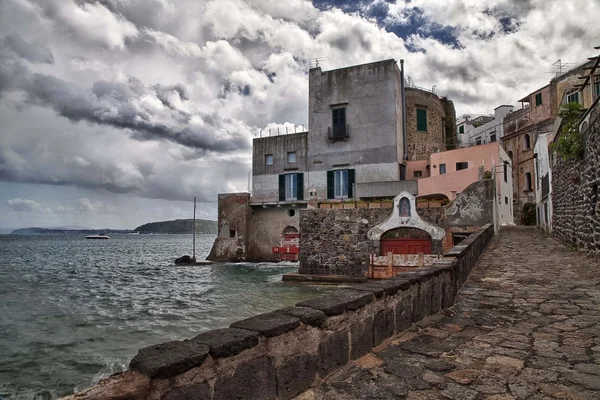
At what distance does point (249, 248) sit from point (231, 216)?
278 cm

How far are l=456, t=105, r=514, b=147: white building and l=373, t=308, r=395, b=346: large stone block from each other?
36479mm

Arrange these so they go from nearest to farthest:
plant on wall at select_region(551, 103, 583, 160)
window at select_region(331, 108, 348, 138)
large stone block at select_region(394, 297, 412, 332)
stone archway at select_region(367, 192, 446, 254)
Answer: large stone block at select_region(394, 297, 412, 332) < plant on wall at select_region(551, 103, 583, 160) < stone archway at select_region(367, 192, 446, 254) < window at select_region(331, 108, 348, 138)

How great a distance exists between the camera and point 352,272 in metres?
19.6

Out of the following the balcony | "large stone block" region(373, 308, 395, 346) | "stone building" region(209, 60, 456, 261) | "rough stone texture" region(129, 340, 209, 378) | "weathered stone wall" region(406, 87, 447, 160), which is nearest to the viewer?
"rough stone texture" region(129, 340, 209, 378)

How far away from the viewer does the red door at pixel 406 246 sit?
18.6 meters

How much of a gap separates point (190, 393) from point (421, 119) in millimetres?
28935

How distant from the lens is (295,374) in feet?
8.61

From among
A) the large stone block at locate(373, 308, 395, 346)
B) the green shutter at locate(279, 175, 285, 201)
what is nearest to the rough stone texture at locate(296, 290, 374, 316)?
the large stone block at locate(373, 308, 395, 346)

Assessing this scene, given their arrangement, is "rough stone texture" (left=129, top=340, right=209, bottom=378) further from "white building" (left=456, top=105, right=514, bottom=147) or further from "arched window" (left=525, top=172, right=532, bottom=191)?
"white building" (left=456, top=105, right=514, bottom=147)

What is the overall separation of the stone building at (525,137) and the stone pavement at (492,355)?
30882mm

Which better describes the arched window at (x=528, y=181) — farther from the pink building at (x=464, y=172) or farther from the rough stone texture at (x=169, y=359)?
the rough stone texture at (x=169, y=359)

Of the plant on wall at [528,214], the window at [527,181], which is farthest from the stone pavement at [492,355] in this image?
the window at [527,181]

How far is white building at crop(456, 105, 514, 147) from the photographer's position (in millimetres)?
38312

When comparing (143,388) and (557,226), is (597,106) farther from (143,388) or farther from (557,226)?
(143,388)
